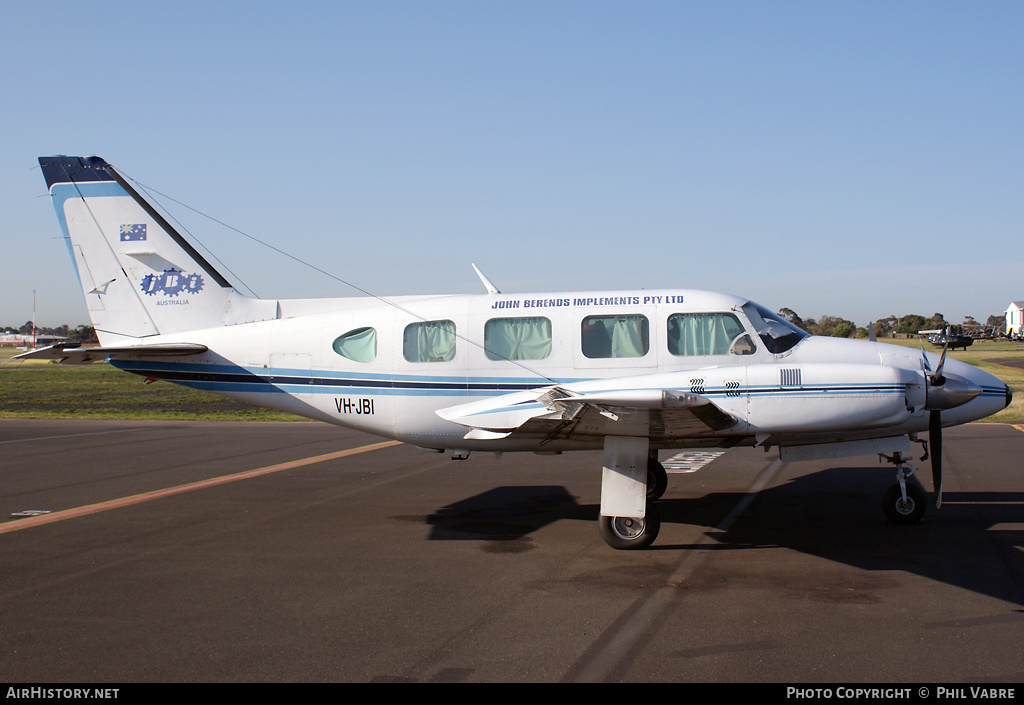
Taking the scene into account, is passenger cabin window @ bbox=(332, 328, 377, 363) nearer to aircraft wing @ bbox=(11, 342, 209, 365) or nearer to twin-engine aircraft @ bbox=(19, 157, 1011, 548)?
twin-engine aircraft @ bbox=(19, 157, 1011, 548)

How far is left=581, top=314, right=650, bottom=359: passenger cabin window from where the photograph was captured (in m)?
9.16

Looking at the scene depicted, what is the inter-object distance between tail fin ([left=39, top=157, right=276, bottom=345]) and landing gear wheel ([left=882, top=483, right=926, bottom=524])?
28.4 ft

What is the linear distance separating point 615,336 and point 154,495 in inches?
302

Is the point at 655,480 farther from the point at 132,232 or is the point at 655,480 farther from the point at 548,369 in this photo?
the point at 132,232

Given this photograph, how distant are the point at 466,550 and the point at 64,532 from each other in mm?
5142

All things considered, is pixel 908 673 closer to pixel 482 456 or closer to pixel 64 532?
pixel 64 532

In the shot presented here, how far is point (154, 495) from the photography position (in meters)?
11.8

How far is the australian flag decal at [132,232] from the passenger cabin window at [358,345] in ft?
11.6

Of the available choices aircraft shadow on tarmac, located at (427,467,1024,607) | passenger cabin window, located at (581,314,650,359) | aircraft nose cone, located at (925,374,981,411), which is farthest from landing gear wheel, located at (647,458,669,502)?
aircraft nose cone, located at (925,374,981,411)

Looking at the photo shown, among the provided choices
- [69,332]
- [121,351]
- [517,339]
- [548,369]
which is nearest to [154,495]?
[121,351]

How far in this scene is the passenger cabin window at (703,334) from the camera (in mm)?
9062

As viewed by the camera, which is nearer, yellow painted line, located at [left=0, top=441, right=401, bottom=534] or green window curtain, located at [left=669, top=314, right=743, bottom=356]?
green window curtain, located at [left=669, top=314, right=743, bottom=356]

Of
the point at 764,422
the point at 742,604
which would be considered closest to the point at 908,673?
the point at 742,604

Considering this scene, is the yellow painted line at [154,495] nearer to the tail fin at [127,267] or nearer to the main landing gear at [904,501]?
the tail fin at [127,267]
